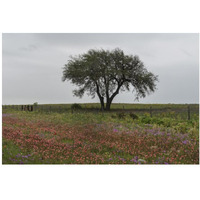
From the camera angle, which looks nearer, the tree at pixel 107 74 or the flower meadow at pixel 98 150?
the flower meadow at pixel 98 150

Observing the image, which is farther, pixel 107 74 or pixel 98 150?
pixel 107 74

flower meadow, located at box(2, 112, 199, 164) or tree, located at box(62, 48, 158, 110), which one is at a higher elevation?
tree, located at box(62, 48, 158, 110)

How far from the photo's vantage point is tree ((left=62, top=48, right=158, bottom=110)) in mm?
37562

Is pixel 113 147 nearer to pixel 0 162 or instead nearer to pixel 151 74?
pixel 0 162

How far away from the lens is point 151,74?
40094 mm

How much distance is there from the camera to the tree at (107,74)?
37562 millimetres

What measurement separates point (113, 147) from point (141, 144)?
4.92 feet

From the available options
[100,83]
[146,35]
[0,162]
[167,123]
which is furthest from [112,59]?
[0,162]

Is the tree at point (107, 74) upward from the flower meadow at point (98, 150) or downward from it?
upward

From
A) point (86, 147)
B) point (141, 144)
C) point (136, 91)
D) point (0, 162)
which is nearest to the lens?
point (0, 162)

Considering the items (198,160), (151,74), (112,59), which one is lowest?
(198,160)

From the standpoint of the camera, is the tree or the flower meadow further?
the tree

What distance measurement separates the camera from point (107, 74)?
3709cm

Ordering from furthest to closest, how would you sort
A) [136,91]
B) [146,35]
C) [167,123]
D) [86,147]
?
[136,91] → [167,123] → [146,35] → [86,147]
